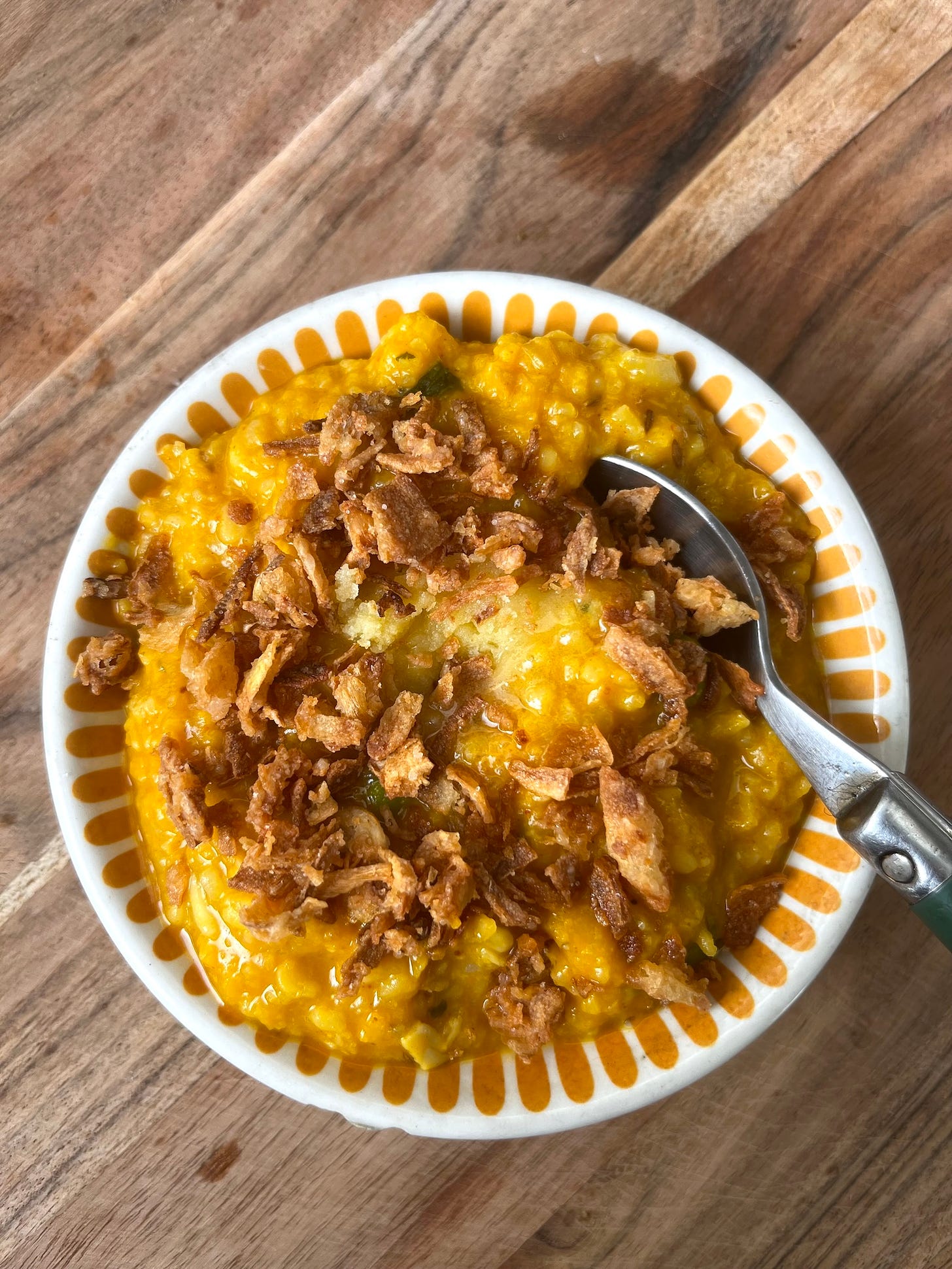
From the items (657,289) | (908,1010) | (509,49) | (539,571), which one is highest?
(509,49)

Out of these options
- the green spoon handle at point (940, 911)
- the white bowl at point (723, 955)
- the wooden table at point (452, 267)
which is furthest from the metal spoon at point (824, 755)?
the wooden table at point (452, 267)

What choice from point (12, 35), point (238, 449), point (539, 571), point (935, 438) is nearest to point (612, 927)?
point (539, 571)

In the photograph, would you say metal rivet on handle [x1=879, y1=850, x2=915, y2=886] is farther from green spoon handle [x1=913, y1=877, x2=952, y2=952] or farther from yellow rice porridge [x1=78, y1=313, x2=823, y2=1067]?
yellow rice porridge [x1=78, y1=313, x2=823, y2=1067]

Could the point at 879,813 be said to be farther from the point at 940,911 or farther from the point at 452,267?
the point at 452,267

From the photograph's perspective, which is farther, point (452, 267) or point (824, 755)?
point (452, 267)

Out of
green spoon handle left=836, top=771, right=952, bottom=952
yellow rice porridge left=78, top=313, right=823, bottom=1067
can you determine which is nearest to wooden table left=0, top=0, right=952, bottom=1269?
yellow rice porridge left=78, top=313, right=823, bottom=1067

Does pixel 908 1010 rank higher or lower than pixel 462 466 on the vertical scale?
lower

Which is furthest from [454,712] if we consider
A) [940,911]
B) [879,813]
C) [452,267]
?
[452,267]

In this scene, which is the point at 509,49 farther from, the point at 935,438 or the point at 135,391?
the point at 935,438
